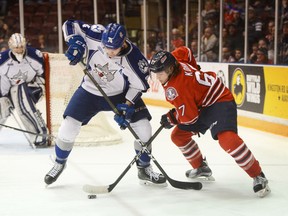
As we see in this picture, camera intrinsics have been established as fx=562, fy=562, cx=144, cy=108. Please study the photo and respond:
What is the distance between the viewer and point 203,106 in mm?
3018

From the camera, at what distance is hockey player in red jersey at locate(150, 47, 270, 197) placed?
2.85 m

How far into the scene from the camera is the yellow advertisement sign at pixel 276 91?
4883 millimetres

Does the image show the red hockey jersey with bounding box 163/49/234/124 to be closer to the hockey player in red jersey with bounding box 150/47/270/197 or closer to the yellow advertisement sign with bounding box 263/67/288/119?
the hockey player in red jersey with bounding box 150/47/270/197

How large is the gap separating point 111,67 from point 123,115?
0.29 metres

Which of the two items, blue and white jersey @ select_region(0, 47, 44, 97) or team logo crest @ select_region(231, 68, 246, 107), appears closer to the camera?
blue and white jersey @ select_region(0, 47, 44, 97)

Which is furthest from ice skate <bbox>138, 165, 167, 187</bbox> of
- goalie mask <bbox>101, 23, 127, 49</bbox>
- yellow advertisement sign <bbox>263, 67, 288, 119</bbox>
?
yellow advertisement sign <bbox>263, 67, 288, 119</bbox>

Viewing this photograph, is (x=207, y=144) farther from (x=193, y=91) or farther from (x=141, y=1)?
(x=141, y=1)

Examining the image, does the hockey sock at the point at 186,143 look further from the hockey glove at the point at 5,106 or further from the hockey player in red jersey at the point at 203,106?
the hockey glove at the point at 5,106

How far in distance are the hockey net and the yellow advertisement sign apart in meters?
1.40

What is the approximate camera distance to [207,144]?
15.2 feet

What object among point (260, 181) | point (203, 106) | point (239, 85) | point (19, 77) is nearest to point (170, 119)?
point (203, 106)

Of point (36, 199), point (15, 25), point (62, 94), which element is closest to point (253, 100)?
point (62, 94)

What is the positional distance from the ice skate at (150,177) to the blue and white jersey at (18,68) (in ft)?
5.09

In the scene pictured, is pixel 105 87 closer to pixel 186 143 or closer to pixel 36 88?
pixel 186 143
